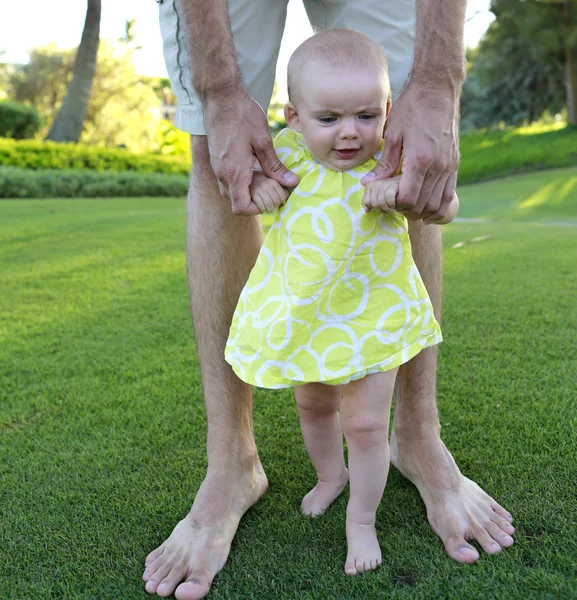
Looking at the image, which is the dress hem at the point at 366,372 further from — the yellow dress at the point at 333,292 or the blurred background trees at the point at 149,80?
the blurred background trees at the point at 149,80

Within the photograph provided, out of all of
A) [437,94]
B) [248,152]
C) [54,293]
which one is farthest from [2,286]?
[437,94]

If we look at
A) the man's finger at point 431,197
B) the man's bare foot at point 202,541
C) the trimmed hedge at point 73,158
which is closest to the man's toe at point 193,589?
the man's bare foot at point 202,541

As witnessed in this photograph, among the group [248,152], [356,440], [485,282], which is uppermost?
[248,152]

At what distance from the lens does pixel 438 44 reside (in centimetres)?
133

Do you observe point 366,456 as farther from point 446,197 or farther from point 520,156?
point 520,156

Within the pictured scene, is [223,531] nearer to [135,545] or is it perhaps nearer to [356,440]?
[135,545]

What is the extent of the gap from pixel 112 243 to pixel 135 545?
13.7 feet

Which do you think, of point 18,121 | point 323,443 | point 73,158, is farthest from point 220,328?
point 18,121

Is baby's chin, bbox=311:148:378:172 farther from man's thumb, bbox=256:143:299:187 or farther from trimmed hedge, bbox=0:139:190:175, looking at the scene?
trimmed hedge, bbox=0:139:190:175

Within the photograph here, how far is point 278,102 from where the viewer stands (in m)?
26.6

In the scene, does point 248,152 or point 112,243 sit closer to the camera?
point 248,152

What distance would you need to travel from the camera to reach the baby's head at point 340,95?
51.7 inches

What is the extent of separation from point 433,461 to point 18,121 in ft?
53.7

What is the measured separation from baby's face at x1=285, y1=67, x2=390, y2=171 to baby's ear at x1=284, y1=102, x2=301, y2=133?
34mm
